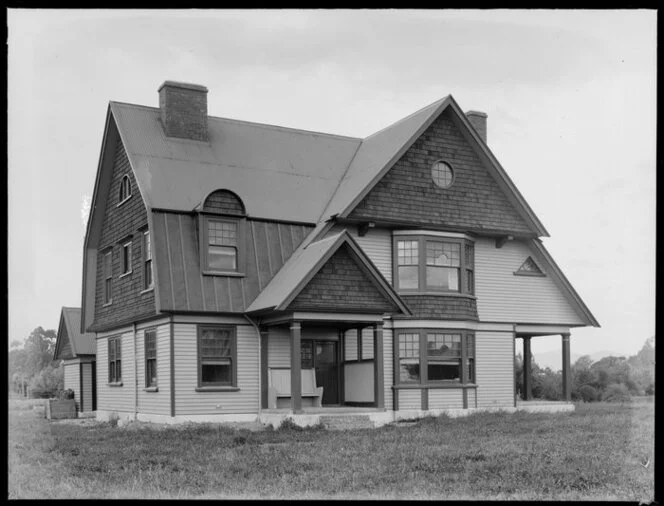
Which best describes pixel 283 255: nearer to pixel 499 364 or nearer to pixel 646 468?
pixel 499 364

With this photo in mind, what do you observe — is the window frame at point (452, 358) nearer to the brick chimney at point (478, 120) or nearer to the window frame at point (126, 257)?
the brick chimney at point (478, 120)

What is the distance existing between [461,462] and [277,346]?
10.2 meters

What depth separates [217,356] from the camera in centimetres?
2539

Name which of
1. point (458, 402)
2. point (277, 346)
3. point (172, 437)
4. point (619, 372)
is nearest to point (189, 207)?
point (277, 346)

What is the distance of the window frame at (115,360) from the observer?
96.8 ft

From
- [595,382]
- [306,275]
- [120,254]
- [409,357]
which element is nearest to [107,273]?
[120,254]

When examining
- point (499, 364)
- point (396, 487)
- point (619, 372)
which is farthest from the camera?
point (619, 372)

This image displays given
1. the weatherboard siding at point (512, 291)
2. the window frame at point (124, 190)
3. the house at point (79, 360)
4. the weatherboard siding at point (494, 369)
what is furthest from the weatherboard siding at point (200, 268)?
the house at point (79, 360)

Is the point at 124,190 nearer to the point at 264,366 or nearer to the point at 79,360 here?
the point at 264,366

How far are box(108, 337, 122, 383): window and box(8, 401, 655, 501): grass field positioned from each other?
20.1ft

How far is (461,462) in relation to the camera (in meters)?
16.6

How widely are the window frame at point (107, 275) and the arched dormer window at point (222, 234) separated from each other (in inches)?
212

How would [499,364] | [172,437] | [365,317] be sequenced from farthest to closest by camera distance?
[499,364], [365,317], [172,437]

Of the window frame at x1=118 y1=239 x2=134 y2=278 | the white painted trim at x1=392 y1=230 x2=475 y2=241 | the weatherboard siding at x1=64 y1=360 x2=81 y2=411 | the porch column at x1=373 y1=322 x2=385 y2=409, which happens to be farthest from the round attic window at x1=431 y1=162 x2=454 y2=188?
the weatherboard siding at x1=64 y1=360 x2=81 y2=411
